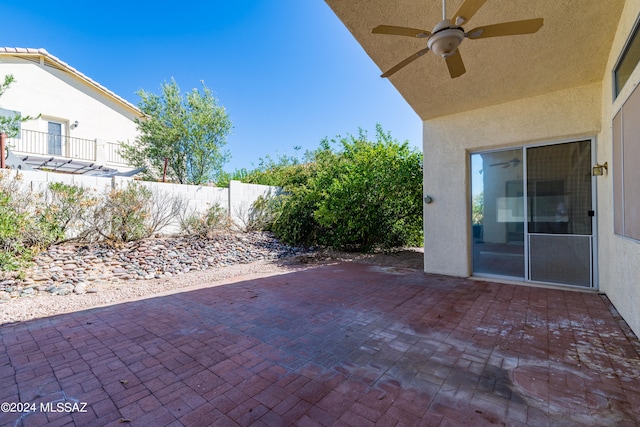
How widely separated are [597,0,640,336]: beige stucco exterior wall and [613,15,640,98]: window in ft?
0.20

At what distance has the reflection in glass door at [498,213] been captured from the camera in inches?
221

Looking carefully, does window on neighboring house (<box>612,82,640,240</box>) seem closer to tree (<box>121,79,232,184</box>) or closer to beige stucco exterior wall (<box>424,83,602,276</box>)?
beige stucco exterior wall (<box>424,83,602,276</box>)

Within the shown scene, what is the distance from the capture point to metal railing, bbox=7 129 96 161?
461 inches

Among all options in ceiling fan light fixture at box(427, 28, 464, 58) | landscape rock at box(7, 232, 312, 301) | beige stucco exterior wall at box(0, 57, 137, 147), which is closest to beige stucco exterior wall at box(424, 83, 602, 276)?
ceiling fan light fixture at box(427, 28, 464, 58)

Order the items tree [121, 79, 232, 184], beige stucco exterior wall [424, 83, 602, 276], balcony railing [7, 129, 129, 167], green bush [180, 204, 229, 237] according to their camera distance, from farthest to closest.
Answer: tree [121, 79, 232, 184]
balcony railing [7, 129, 129, 167]
green bush [180, 204, 229, 237]
beige stucco exterior wall [424, 83, 602, 276]

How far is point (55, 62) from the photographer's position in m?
12.8

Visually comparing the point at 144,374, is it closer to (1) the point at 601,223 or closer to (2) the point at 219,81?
(1) the point at 601,223

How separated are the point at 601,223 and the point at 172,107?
15337 millimetres

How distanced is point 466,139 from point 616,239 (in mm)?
3112

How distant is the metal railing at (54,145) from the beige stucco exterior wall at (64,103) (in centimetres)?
39

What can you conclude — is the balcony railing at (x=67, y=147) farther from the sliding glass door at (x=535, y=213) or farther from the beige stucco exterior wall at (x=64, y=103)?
the sliding glass door at (x=535, y=213)

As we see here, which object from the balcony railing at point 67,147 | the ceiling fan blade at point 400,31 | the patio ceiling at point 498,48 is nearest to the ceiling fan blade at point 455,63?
the ceiling fan blade at point 400,31

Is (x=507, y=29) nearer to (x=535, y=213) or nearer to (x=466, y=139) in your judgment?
(x=466, y=139)

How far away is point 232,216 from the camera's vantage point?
1001 cm
